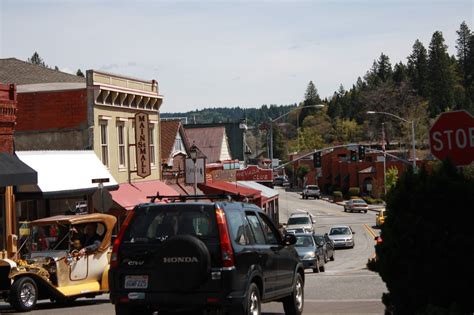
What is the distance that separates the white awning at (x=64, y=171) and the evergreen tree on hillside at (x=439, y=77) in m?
123

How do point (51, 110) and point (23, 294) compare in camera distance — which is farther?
point (51, 110)

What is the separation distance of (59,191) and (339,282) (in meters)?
13.1

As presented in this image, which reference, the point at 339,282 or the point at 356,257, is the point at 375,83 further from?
the point at 339,282

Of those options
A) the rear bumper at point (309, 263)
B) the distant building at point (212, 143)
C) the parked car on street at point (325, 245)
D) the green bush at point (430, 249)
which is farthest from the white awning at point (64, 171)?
the distant building at point (212, 143)

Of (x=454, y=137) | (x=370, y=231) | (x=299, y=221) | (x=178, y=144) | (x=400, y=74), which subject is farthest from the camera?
(x=400, y=74)

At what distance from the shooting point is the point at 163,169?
49.1 meters

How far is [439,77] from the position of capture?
156875mm

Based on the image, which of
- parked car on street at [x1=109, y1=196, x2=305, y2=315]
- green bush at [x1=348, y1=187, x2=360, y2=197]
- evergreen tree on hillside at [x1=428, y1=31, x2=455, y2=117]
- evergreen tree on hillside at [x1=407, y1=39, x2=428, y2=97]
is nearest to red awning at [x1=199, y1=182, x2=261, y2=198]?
parked car on street at [x1=109, y1=196, x2=305, y2=315]

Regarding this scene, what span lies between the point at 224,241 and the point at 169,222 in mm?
882

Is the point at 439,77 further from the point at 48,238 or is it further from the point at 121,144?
the point at 48,238

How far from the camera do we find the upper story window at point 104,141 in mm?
38869

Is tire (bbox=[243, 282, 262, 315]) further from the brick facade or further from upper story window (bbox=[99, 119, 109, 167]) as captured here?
upper story window (bbox=[99, 119, 109, 167])

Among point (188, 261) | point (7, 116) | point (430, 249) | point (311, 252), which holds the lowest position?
point (311, 252)

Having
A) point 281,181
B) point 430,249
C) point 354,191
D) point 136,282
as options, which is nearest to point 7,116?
point 136,282
